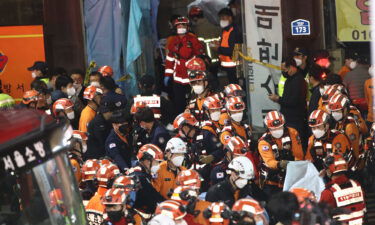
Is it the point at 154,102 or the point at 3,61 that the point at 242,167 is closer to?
the point at 154,102

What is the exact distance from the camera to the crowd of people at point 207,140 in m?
11.4

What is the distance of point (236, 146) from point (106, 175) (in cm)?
173

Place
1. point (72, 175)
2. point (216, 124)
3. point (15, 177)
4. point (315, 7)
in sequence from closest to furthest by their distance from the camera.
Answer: point (15, 177), point (72, 175), point (216, 124), point (315, 7)

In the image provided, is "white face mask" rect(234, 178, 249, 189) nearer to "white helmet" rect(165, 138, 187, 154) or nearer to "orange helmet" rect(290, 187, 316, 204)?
"white helmet" rect(165, 138, 187, 154)

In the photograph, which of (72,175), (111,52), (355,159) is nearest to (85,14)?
(111,52)

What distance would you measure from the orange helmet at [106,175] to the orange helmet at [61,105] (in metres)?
3.18

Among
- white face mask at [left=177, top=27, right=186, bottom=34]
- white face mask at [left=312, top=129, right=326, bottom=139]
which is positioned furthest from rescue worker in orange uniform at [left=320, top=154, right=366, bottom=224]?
white face mask at [left=177, top=27, right=186, bottom=34]

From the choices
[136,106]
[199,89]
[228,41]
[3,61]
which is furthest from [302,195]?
[3,61]

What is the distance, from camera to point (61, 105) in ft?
52.4

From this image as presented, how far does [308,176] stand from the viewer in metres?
12.8

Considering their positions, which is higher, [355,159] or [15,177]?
[15,177]

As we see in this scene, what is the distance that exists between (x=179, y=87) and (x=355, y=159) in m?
5.02

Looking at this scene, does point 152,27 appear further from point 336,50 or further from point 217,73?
point 336,50

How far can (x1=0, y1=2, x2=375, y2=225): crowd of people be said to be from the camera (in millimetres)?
11438
